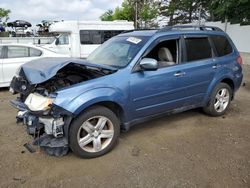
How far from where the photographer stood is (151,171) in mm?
3418

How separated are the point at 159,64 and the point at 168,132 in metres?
1.23

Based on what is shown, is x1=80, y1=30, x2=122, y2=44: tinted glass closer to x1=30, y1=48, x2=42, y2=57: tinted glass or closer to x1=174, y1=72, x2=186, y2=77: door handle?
x1=30, y1=48, x2=42, y2=57: tinted glass

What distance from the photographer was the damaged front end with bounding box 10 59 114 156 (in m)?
3.45

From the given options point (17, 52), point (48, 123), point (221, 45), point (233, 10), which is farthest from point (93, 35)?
point (48, 123)

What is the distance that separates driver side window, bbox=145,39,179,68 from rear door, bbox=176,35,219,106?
6.9 inches

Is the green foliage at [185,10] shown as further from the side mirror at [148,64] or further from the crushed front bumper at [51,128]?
the crushed front bumper at [51,128]

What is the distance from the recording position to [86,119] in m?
3.60

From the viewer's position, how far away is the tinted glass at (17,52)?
8062 millimetres

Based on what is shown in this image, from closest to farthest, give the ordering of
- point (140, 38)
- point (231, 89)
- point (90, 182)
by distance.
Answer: point (90, 182)
point (140, 38)
point (231, 89)

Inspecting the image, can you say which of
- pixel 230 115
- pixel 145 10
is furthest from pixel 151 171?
pixel 145 10

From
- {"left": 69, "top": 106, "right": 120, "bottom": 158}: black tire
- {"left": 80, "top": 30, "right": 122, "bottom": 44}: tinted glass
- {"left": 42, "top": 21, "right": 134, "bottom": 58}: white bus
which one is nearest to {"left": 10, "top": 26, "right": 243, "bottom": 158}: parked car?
{"left": 69, "top": 106, "right": 120, "bottom": 158}: black tire

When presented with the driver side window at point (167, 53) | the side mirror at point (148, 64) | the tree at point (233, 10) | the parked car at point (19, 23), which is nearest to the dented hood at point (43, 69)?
the side mirror at point (148, 64)

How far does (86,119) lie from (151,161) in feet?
3.58

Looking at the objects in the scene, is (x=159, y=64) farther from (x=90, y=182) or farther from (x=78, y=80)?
(x=90, y=182)
